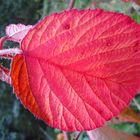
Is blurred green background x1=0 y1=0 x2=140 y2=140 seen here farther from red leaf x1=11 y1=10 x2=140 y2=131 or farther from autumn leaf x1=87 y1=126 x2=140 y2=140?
red leaf x1=11 y1=10 x2=140 y2=131

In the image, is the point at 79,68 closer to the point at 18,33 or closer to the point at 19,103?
the point at 18,33

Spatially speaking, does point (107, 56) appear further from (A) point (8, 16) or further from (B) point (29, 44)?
(A) point (8, 16)

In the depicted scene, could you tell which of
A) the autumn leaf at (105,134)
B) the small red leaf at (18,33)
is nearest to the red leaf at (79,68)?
the small red leaf at (18,33)

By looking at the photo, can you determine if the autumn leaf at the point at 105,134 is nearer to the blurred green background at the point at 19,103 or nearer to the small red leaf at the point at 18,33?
the small red leaf at the point at 18,33

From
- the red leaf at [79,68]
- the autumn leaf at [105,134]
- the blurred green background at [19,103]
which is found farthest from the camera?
the blurred green background at [19,103]

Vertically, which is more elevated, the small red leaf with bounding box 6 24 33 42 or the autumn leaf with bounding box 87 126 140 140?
the small red leaf with bounding box 6 24 33 42

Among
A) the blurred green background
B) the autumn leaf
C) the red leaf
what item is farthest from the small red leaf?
the blurred green background

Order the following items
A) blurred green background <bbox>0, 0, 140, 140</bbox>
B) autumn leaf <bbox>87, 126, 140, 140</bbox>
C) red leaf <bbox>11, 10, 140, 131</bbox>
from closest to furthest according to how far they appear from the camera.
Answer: red leaf <bbox>11, 10, 140, 131</bbox>
autumn leaf <bbox>87, 126, 140, 140</bbox>
blurred green background <bbox>0, 0, 140, 140</bbox>

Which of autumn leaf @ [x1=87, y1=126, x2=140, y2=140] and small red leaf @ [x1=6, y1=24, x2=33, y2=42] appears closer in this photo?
small red leaf @ [x1=6, y1=24, x2=33, y2=42]

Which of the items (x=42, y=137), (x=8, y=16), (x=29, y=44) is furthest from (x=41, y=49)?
(x=42, y=137)
